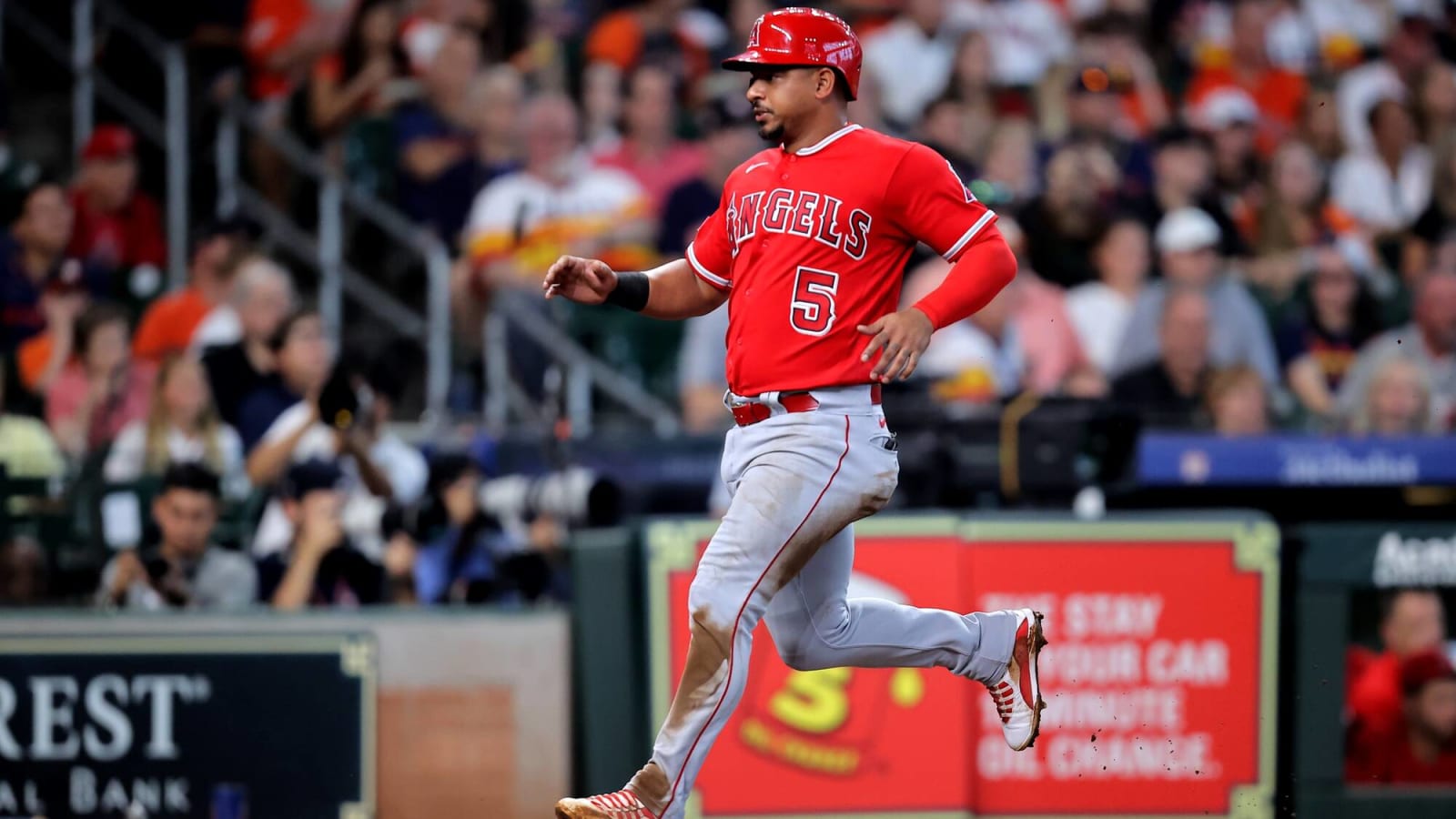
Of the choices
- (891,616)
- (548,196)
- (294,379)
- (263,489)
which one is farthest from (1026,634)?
(548,196)

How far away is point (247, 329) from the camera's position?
9.23 metres

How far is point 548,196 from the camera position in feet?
34.0

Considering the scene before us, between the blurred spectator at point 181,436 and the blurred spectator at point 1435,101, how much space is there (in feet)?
25.4

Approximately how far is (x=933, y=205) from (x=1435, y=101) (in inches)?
339

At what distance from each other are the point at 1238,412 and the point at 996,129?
3249 mm

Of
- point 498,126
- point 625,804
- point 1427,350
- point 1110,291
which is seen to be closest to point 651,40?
point 498,126

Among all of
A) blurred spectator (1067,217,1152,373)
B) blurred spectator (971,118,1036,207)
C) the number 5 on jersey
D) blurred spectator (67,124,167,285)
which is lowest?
the number 5 on jersey

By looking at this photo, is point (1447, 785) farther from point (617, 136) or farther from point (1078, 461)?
point (617, 136)

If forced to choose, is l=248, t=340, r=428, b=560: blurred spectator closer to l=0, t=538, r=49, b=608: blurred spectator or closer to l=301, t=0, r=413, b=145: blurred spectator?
l=0, t=538, r=49, b=608: blurred spectator

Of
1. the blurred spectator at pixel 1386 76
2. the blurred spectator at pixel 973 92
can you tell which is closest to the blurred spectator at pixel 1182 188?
the blurred spectator at pixel 973 92

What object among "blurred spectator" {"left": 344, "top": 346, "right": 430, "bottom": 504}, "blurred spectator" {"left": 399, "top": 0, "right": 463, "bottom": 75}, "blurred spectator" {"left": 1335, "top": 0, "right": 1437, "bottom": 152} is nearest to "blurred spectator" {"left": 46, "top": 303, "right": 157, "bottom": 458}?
"blurred spectator" {"left": 344, "top": 346, "right": 430, "bottom": 504}

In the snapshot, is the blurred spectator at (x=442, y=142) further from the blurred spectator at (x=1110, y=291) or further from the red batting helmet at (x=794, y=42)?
the red batting helmet at (x=794, y=42)

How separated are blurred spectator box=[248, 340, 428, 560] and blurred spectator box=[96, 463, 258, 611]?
11.7 inches

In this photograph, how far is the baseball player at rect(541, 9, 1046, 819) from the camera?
4.83 metres
